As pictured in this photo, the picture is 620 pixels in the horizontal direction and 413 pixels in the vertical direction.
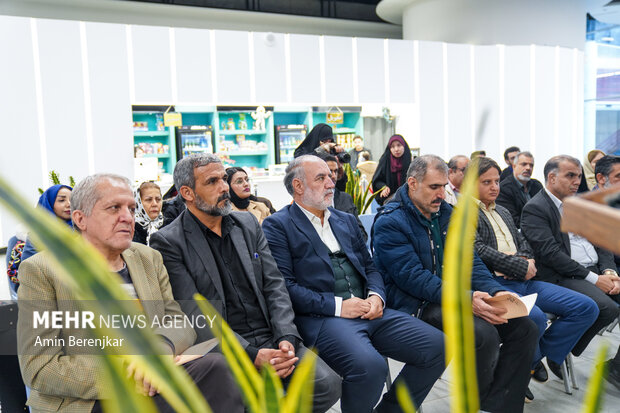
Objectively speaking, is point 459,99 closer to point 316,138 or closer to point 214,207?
point 316,138

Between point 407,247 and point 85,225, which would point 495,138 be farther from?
point 85,225

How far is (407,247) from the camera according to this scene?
8.59 ft

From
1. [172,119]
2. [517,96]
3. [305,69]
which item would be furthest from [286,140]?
[517,96]

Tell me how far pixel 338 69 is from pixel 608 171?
17.4ft

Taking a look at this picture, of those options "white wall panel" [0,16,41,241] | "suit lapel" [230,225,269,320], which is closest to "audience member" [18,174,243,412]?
"suit lapel" [230,225,269,320]

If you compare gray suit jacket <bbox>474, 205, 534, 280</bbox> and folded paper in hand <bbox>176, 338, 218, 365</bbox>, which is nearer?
folded paper in hand <bbox>176, 338, 218, 365</bbox>

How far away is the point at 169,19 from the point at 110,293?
399 inches

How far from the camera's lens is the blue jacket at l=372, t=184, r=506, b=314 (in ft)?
8.35

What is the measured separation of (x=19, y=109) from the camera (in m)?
6.23

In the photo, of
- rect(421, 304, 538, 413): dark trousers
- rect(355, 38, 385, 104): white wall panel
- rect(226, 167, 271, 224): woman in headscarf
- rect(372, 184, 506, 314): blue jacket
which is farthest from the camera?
rect(355, 38, 385, 104): white wall panel

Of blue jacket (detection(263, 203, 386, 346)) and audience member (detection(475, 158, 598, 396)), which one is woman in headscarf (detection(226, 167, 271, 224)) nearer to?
blue jacket (detection(263, 203, 386, 346))

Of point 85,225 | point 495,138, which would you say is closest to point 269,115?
point 495,138

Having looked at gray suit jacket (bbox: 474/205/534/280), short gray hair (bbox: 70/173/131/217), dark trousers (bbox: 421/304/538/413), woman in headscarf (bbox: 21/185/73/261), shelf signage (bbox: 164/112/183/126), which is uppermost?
shelf signage (bbox: 164/112/183/126)

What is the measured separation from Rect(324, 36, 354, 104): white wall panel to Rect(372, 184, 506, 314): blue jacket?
18.8 ft
